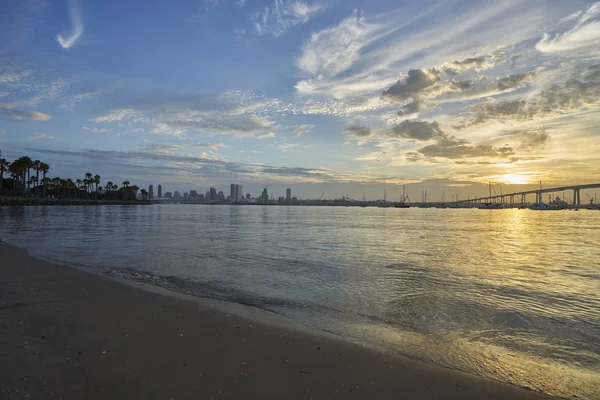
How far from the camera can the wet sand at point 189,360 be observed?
14.3ft

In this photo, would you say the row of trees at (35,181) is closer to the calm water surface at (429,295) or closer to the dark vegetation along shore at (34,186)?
the dark vegetation along shore at (34,186)

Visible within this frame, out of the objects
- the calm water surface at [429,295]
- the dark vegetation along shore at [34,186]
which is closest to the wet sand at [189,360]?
the calm water surface at [429,295]

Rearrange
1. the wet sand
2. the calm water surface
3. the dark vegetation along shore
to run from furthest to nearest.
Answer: the dark vegetation along shore, the calm water surface, the wet sand

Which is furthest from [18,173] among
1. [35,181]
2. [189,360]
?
[189,360]

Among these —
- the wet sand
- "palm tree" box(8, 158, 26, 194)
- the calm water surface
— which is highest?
"palm tree" box(8, 158, 26, 194)

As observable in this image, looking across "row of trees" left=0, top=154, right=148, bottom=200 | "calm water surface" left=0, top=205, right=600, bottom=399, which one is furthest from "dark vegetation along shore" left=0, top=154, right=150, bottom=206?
"calm water surface" left=0, top=205, right=600, bottom=399

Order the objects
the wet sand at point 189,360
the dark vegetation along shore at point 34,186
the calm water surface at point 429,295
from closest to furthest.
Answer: the wet sand at point 189,360 < the calm water surface at point 429,295 < the dark vegetation along shore at point 34,186

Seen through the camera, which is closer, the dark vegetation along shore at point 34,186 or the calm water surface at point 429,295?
the calm water surface at point 429,295

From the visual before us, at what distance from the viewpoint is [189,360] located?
518 centimetres

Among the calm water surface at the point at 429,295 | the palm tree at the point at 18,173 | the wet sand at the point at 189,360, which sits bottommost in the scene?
the calm water surface at the point at 429,295

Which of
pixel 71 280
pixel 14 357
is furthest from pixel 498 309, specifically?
pixel 71 280

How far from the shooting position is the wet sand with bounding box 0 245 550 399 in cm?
434

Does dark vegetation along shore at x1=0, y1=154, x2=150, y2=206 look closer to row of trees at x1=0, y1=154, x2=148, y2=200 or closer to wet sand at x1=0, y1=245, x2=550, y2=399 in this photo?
row of trees at x1=0, y1=154, x2=148, y2=200

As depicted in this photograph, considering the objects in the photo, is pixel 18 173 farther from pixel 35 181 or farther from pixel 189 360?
pixel 189 360
